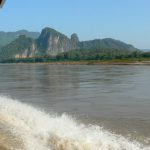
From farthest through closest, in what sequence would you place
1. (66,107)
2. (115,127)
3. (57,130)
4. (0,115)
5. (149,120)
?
(66,107), (149,120), (115,127), (0,115), (57,130)

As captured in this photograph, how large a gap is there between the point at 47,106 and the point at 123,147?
11.2 m

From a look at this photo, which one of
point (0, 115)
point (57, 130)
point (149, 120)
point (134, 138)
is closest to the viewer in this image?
point (57, 130)

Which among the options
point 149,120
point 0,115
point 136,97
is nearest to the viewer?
point 0,115

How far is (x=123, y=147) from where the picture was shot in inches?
440

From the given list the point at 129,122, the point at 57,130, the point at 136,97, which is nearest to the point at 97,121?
the point at 129,122

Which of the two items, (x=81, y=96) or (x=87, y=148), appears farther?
(x=81, y=96)

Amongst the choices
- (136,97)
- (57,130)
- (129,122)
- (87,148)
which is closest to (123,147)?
(87,148)

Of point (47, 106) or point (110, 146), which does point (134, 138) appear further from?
point (47, 106)

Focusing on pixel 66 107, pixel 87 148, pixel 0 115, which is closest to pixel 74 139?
pixel 87 148

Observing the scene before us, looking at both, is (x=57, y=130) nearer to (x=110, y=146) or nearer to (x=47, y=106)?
(x=110, y=146)

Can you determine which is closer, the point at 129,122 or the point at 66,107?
the point at 129,122

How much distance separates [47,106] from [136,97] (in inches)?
265

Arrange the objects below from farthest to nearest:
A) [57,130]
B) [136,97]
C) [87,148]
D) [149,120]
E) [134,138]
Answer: [136,97], [149,120], [134,138], [57,130], [87,148]

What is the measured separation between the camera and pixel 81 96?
2686 cm
